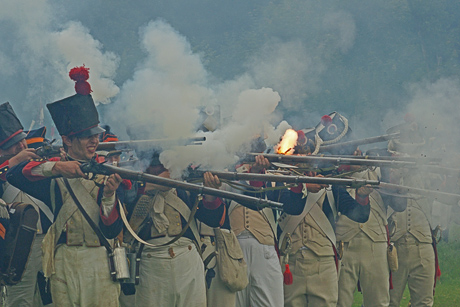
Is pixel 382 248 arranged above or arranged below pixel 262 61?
below

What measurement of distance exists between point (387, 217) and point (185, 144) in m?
4.45

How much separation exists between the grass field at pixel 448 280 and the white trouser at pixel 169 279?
16.0 feet

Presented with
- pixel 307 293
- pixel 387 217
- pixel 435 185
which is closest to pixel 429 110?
pixel 435 185

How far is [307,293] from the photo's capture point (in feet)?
25.2

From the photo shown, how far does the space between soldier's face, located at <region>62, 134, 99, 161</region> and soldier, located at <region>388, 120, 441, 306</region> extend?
4.73 meters

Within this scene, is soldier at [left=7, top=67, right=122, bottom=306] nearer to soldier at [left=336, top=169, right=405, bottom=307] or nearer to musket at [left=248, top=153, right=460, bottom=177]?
musket at [left=248, top=153, right=460, bottom=177]

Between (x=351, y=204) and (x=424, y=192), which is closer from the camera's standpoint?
(x=351, y=204)

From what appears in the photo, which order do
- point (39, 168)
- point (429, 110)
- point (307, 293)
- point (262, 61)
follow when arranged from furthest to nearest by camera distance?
point (262, 61), point (429, 110), point (307, 293), point (39, 168)

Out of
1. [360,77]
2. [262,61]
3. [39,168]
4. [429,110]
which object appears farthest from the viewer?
[360,77]

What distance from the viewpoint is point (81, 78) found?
573 cm

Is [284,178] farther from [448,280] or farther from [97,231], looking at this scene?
[448,280]

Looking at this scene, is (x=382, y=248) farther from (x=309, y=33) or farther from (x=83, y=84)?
(x=309, y=33)

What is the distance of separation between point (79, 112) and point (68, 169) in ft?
1.96

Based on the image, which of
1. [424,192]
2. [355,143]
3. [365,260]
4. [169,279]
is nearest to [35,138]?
[169,279]
